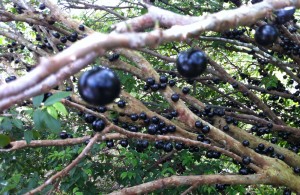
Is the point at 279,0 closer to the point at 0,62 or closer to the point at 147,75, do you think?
the point at 147,75

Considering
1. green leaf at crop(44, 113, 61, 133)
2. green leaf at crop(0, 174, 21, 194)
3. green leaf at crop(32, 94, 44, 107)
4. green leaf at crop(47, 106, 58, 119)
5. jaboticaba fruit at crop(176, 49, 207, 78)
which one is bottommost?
green leaf at crop(0, 174, 21, 194)

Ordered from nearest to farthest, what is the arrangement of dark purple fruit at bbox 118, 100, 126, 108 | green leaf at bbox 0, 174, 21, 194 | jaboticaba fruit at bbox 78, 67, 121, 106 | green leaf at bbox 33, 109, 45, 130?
jaboticaba fruit at bbox 78, 67, 121, 106
green leaf at bbox 33, 109, 45, 130
green leaf at bbox 0, 174, 21, 194
dark purple fruit at bbox 118, 100, 126, 108

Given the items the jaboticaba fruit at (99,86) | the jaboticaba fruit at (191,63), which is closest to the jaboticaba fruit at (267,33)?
the jaboticaba fruit at (191,63)

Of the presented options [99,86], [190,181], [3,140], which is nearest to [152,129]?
[190,181]

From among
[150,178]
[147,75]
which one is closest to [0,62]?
[147,75]

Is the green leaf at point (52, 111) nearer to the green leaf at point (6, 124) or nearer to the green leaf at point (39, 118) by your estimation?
the green leaf at point (39, 118)

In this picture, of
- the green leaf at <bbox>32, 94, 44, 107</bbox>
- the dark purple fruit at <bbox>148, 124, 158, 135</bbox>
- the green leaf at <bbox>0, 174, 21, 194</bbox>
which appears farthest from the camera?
the dark purple fruit at <bbox>148, 124, 158, 135</bbox>

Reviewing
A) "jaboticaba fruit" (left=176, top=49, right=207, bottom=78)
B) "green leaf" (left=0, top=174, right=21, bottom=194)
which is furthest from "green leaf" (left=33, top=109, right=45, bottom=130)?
"jaboticaba fruit" (left=176, top=49, right=207, bottom=78)

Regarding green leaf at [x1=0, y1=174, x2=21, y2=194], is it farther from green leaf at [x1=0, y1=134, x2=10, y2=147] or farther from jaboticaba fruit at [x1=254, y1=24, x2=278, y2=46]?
jaboticaba fruit at [x1=254, y1=24, x2=278, y2=46]
